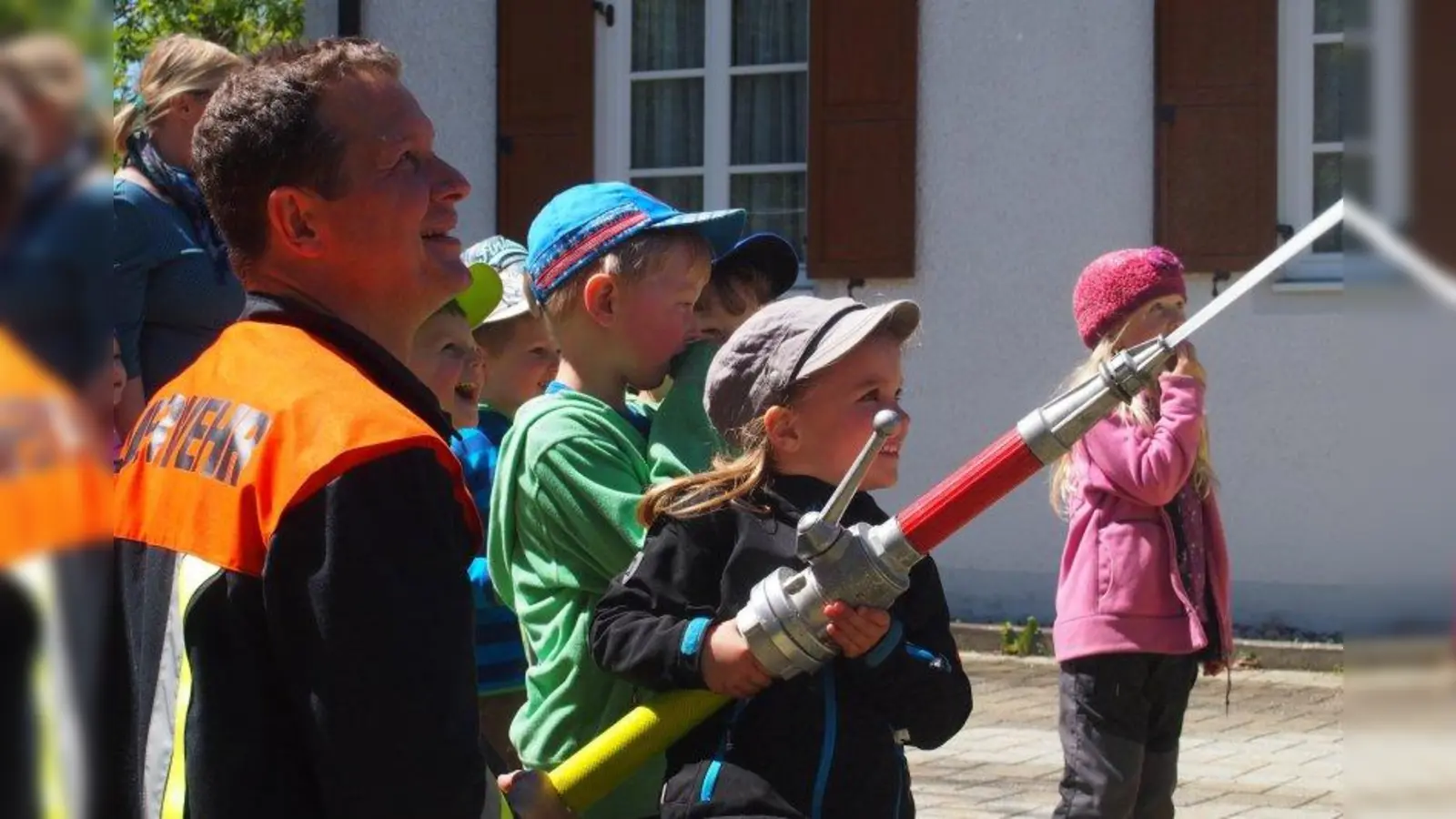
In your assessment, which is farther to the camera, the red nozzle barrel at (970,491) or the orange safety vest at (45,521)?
the red nozzle barrel at (970,491)

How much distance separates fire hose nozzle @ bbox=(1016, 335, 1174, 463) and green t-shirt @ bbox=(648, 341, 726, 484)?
43.5 inches

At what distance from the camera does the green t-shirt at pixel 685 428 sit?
9.30 feet

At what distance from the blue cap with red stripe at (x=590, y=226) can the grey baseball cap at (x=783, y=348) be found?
1.15ft

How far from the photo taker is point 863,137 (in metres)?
10.1

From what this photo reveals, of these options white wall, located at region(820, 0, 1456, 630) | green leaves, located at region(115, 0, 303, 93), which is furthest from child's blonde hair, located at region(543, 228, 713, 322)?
green leaves, located at region(115, 0, 303, 93)

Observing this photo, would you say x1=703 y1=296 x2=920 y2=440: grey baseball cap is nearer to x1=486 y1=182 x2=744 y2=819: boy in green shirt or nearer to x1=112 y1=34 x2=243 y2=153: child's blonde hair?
x1=486 y1=182 x2=744 y2=819: boy in green shirt

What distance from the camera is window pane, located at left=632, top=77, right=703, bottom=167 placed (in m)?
11.0

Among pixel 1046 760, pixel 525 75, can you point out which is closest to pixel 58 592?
pixel 1046 760

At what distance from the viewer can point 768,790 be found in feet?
7.84

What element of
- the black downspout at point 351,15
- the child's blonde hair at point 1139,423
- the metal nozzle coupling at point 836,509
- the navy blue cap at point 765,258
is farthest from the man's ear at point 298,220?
the black downspout at point 351,15

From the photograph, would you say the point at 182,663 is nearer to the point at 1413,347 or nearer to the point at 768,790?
the point at 768,790

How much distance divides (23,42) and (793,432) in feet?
7.78

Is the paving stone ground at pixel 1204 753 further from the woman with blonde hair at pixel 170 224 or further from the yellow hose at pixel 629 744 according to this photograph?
the yellow hose at pixel 629 744

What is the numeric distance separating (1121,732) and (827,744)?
2.26m
